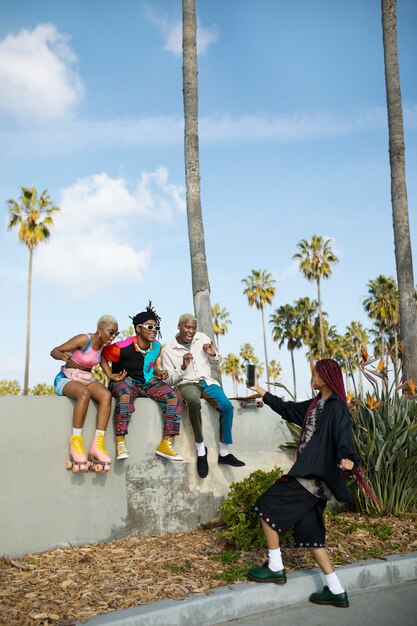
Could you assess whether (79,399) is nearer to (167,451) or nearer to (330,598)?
(167,451)

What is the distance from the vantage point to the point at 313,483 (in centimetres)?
501

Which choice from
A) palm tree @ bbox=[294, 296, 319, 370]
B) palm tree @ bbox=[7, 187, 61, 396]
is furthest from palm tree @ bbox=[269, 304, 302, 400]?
palm tree @ bbox=[7, 187, 61, 396]

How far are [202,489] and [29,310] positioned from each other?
28135 millimetres

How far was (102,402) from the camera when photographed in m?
6.28

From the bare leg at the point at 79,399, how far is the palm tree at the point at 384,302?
4160cm

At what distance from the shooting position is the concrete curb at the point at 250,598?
439cm

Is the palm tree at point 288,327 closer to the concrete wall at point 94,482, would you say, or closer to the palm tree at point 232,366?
the palm tree at point 232,366

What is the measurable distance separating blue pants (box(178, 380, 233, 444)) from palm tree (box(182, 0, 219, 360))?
103 inches

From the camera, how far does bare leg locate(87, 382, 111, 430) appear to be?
20.6ft

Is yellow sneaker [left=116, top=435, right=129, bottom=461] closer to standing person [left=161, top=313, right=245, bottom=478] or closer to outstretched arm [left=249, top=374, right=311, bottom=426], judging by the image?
standing person [left=161, top=313, right=245, bottom=478]

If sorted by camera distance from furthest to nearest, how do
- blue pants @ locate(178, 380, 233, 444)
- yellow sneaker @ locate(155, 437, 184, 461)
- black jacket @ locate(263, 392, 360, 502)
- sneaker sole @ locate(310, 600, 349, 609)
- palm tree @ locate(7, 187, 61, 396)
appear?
1. palm tree @ locate(7, 187, 61, 396)
2. blue pants @ locate(178, 380, 233, 444)
3. yellow sneaker @ locate(155, 437, 184, 461)
4. black jacket @ locate(263, 392, 360, 502)
5. sneaker sole @ locate(310, 600, 349, 609)

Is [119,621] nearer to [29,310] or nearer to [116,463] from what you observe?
[116,463]

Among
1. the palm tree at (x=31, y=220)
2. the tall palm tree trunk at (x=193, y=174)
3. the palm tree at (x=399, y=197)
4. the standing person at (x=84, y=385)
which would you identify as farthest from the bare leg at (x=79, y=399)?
the palm tree at (x=31, y=220)

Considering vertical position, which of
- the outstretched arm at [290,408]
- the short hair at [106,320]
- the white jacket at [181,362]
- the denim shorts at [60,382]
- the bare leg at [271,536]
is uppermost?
the short hair at [106,320]
